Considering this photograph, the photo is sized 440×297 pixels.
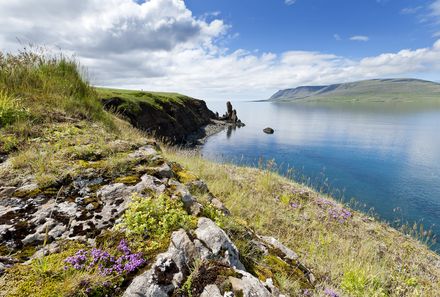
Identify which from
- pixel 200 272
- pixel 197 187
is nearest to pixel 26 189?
pixel 197 187

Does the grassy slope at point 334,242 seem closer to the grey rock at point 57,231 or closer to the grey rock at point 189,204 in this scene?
the grey rock at point 189,204

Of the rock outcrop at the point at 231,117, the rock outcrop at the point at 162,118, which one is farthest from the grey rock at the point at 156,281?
the rock outcrop at the point at 231,117

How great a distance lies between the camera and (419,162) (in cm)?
3525

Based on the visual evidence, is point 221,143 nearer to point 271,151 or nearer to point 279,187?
point 271,151

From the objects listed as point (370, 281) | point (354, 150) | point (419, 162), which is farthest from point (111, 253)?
point (354, 150)

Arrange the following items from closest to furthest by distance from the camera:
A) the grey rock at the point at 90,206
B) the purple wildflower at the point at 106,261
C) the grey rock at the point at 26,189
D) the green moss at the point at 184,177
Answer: the purple wildflower at the point at 106,261, the grey rock at the point at 90,206, the grey rock at the point at 26,189, the green moss at the point at 184,177

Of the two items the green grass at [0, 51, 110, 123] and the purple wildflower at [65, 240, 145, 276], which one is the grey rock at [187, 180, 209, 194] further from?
the green grass at [0, 51, 110, 123]

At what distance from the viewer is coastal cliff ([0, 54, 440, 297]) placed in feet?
6.75

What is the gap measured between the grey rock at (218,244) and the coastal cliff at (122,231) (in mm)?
11

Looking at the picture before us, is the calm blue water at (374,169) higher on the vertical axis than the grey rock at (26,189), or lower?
lower

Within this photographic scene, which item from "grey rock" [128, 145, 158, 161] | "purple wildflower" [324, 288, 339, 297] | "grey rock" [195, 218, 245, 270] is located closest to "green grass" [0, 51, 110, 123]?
"grey rock" [128, 145, 158, 161]

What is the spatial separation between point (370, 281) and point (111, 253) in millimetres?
4217

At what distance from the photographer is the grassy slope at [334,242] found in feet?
13.3

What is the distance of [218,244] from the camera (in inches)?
101
